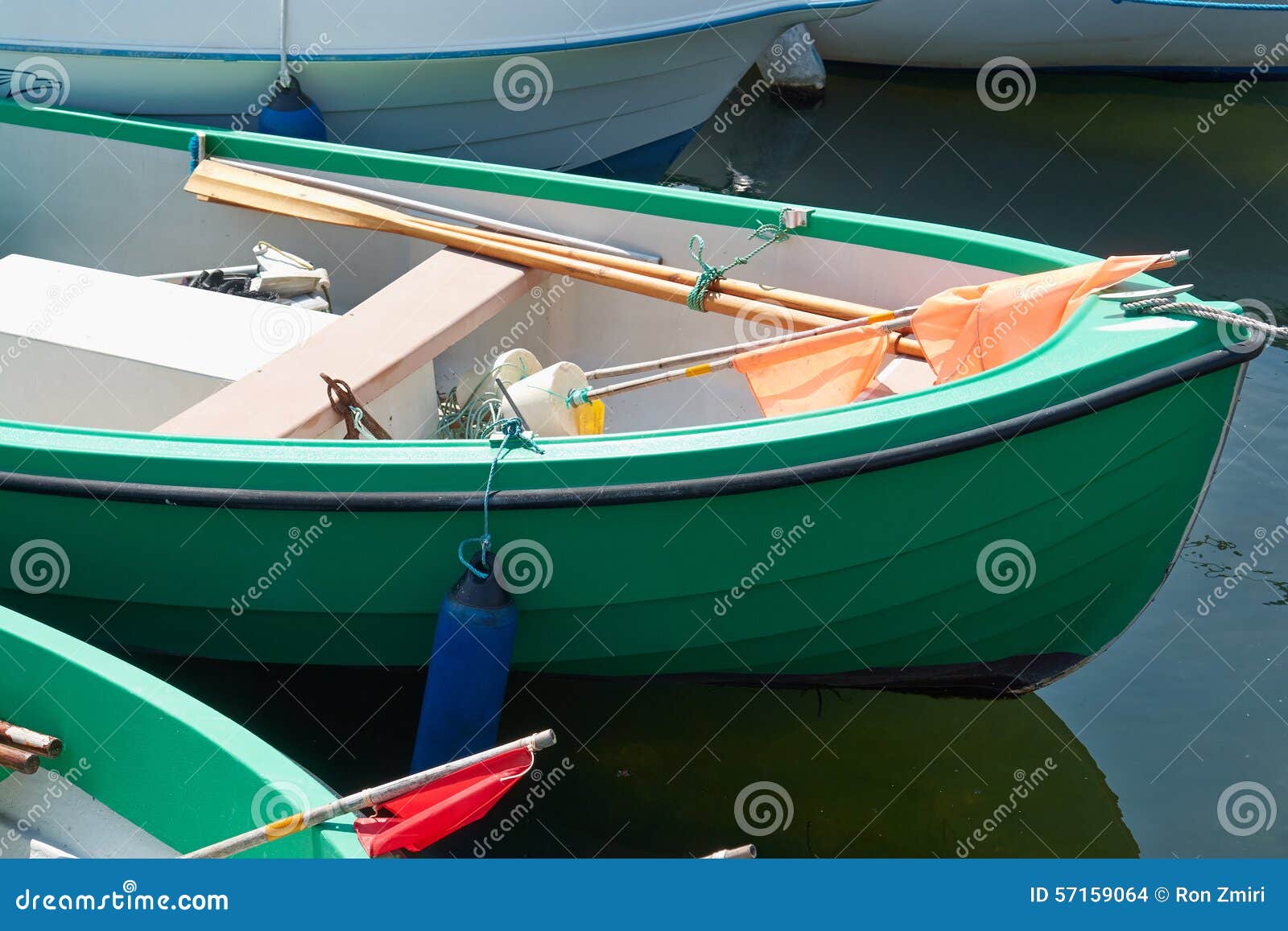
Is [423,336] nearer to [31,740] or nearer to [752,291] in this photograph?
[752,291]

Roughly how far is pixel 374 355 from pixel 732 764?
5.08 feet

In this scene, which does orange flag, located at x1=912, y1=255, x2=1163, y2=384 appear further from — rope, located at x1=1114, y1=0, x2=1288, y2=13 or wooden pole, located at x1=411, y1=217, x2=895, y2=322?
rope, located at x1=1114, y1=0, x2=1288, y2=13

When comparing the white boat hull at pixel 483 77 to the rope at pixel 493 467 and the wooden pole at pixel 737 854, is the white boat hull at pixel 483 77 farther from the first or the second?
the wooden pole at pixel 737 854

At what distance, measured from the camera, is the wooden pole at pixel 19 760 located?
2.59 meters

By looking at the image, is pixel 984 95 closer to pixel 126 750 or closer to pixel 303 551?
pixel 303 551

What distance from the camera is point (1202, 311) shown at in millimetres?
3277

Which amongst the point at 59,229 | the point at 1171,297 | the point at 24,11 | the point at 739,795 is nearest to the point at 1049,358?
the point at 1171,297

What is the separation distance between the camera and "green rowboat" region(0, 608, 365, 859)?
236 cm

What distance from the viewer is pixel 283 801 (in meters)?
2.29

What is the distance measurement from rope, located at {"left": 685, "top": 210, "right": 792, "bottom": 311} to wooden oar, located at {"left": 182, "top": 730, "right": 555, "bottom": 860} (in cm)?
186

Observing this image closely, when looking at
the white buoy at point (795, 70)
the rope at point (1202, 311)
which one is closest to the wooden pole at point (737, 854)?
the rope at point (1202, 311)

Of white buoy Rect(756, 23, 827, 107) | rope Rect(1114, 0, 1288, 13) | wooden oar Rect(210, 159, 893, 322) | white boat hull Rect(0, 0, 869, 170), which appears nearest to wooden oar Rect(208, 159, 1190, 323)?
wooden oar Rect(210, 159, 893, 322)

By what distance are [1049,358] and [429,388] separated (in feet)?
6.11

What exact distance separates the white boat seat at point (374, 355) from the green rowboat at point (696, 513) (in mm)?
15
